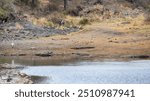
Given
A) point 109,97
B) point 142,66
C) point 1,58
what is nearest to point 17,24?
point 1,58

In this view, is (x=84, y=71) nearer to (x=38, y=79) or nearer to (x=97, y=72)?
(x=97, y=72)

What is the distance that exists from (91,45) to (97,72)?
12.9 m

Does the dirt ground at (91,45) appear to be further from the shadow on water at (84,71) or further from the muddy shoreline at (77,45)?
the shadow on water at (84,71)

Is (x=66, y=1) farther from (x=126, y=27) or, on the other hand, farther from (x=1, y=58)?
(x=1, y=58)

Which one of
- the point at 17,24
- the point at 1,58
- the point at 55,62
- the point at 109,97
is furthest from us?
the point at 17,24

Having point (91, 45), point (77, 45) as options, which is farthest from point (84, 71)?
point (77, 45)

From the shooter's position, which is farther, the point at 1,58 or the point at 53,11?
the point at 53,11

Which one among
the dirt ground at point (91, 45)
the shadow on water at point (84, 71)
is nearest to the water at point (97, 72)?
the shadow on water at point (84, 71)

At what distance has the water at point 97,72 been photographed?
69.2 feet

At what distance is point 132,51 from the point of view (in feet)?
112

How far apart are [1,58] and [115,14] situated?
34.7 meters

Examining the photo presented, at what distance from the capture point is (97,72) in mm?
24297

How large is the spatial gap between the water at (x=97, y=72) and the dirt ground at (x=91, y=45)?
4142mm

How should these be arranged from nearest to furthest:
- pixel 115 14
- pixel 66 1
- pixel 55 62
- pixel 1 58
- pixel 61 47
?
pixel 55 62
pixel 1 58
pixel 61 47
pixel 115 14
pixel 66 1
